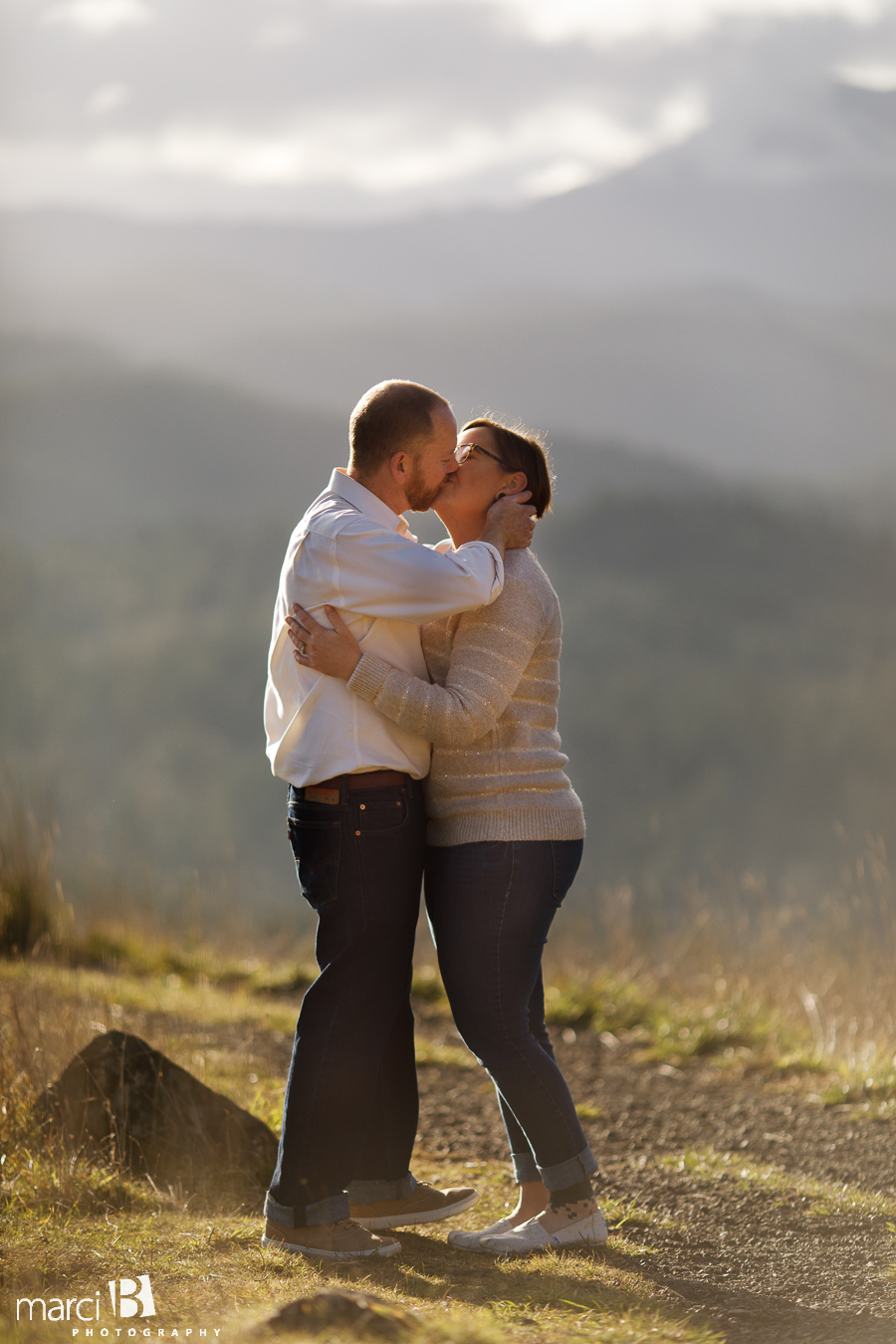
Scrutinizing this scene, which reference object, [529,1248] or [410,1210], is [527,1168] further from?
[410,1210]

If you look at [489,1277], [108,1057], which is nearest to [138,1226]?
[108,1057]

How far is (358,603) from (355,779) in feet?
1.29

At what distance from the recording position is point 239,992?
6.81m

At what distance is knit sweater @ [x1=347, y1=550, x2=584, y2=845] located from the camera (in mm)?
2633

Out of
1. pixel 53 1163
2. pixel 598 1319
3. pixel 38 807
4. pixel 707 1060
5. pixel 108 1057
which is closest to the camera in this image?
pixel 598 1319

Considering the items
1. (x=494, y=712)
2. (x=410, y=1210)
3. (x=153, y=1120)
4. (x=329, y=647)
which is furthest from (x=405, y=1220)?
(x=329, y=647)

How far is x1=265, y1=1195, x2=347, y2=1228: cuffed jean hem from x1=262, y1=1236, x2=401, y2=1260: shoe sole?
44mm

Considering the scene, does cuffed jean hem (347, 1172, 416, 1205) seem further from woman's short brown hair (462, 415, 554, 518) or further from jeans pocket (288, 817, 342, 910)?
woman's short brown hair (462, 415, 554, 518)

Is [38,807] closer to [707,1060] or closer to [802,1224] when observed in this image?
[707,1060]

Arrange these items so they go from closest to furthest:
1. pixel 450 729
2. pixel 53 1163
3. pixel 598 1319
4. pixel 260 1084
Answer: pixel 598 1319
pixel 450 729
pixel 53 1163
pixel 260 1084

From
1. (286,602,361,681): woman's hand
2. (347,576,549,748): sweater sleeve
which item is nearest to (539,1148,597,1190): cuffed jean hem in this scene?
(347,576,549,748): sweater sleeve

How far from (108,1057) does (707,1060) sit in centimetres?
296

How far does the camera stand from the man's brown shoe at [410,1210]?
2988 millimetres

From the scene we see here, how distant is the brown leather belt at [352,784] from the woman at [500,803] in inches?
5.5
